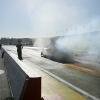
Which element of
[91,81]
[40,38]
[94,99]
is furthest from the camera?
[40,38]

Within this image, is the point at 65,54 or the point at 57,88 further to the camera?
the point at 65,54

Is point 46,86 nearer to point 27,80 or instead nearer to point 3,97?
point 3,97

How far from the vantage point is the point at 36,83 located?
13.2 ft

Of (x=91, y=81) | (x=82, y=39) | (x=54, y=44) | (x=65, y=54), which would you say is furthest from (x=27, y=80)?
(x=82, y=39)

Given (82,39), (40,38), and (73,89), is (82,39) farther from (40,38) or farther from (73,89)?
(40,38)

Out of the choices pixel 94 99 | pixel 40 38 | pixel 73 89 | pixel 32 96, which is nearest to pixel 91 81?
pixel 73 89

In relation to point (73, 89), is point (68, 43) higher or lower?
higher

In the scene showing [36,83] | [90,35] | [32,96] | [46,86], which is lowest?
[46,86]

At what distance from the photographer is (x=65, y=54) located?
61.0ft

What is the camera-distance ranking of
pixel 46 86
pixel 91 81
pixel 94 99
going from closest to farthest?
1. pixel 94 99
2. pixel 46 86
3. pixel 91 81

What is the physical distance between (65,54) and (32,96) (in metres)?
14.6

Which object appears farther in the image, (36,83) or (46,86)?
(46,86)

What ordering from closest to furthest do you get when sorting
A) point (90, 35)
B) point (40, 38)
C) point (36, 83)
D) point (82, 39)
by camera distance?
point (36, 83) < point (90, 35) < point (82, 39) < point (40, 38)

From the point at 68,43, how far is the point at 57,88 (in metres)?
12.3
